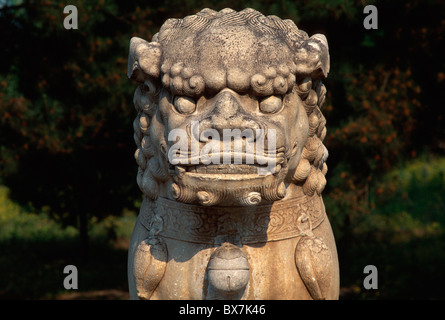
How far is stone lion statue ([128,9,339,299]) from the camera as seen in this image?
241 cm

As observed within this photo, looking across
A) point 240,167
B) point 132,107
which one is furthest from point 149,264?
point 132,107

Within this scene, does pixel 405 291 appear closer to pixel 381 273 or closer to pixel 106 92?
pixel 381 273

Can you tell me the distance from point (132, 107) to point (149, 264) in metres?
2.73

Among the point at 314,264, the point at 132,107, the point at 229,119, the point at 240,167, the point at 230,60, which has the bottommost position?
the point at 314,264

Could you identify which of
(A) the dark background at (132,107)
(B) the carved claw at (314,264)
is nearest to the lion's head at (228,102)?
(B) the carved claw at (314,264)

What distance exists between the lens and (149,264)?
9.27ft

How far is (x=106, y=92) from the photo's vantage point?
215 inches

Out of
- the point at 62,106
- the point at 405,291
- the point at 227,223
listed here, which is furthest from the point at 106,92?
the point at 405,291

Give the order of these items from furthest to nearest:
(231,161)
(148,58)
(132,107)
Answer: (132,107)
(148,58)
(231,161)

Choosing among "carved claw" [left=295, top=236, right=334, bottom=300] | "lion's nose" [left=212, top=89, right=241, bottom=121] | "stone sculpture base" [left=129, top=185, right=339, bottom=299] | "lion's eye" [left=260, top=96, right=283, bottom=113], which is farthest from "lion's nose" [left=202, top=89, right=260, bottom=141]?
"carved claw" [left=295, top=236, right=334, bottom=300]

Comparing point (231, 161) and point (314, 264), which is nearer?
point (231, 161)

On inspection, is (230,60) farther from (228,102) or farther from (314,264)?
(314,264)

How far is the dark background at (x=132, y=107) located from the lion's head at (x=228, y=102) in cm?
227

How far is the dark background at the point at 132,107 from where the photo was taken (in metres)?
5.12
